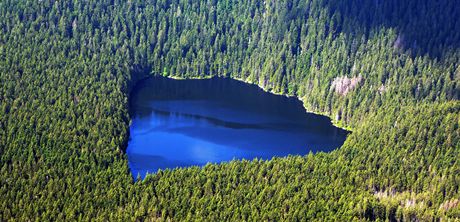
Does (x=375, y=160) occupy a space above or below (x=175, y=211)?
above

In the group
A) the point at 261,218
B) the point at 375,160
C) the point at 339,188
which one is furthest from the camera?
the point at 375,160

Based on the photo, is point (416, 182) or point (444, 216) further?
point (416, 182)

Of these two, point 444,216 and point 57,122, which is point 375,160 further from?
point 57,122

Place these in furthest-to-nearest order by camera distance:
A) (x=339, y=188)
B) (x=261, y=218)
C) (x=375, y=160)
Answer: (x=375, y=160)
(x=339, y=188)
(x=261, y=218)

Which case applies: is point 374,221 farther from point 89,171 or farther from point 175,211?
point 89,171

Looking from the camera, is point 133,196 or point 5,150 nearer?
point 133,196

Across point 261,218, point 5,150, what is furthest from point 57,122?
point 261,218

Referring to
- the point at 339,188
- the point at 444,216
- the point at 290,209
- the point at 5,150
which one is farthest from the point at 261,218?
the point at 5,150

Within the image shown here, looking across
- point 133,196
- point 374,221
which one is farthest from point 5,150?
point 374,221
